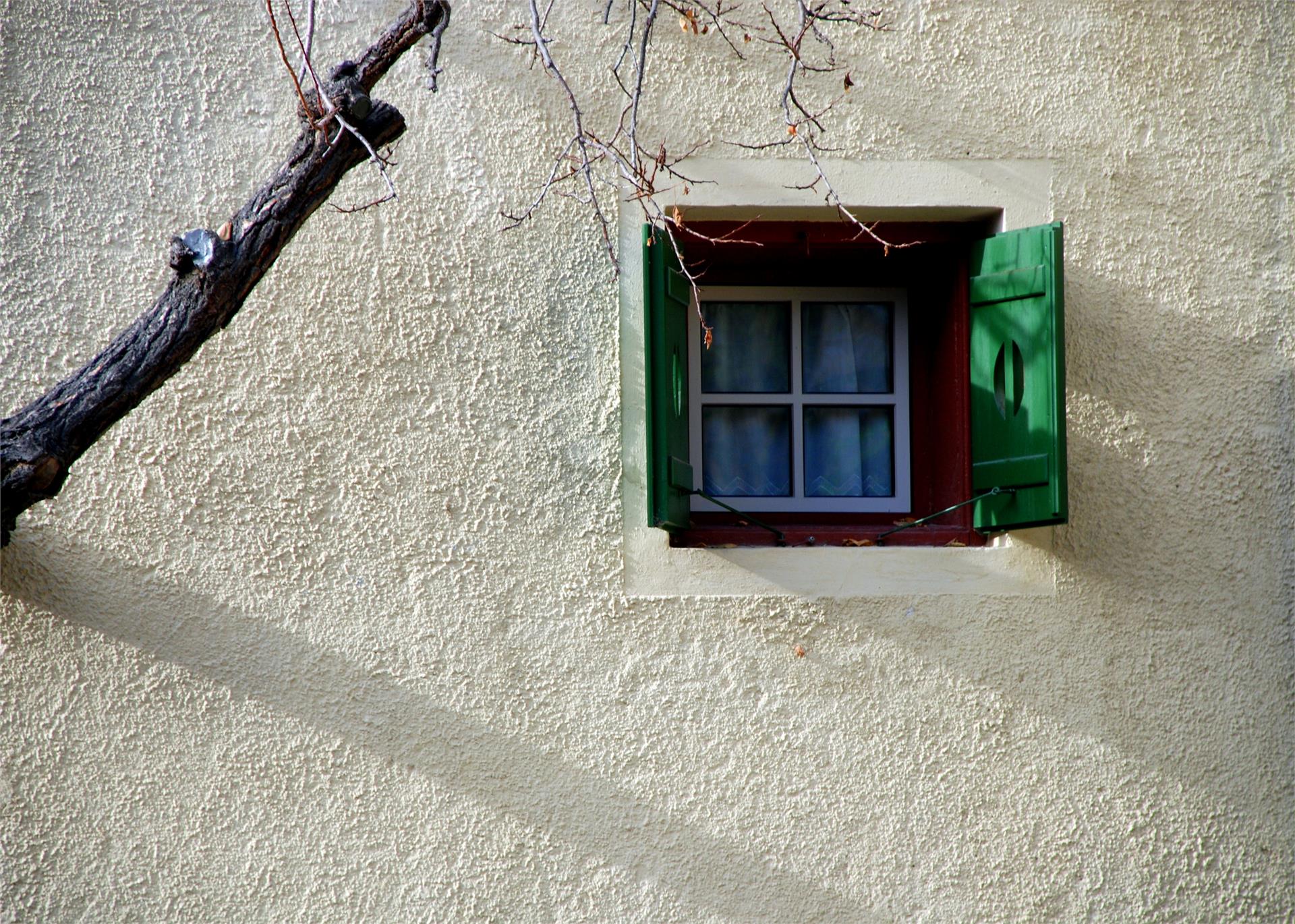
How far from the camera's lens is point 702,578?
12.2 feet

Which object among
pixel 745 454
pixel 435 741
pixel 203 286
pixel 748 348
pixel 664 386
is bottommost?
pixel 435 741

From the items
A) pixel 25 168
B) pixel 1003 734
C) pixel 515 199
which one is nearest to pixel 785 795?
pixel 1003 734

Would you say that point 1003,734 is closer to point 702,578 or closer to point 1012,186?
point 702,578

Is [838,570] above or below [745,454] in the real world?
below

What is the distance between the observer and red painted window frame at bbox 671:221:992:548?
390 cm

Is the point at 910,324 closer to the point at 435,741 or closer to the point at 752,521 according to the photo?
the point at 752,521

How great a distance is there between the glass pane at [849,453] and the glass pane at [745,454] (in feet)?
0.28

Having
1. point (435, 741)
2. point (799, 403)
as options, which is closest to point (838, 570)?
point (799, 403)

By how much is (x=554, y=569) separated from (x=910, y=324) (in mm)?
1534

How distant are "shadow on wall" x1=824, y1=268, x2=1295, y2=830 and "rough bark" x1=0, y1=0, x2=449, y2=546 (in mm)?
1998

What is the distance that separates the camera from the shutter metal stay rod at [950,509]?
3.69 m

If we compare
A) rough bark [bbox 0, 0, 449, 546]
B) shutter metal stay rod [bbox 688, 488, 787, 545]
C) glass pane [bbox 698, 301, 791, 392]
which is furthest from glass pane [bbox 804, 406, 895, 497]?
rough bark [bbox 0, 0, 449, 546]

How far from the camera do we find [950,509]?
3648mm

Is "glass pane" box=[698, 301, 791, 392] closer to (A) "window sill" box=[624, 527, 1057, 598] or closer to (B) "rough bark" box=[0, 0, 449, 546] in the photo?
(A) "window sill" box=[624, 527, 1057, 598]
